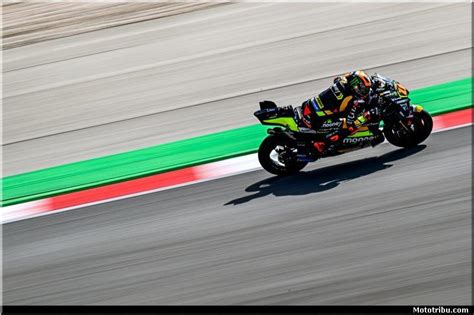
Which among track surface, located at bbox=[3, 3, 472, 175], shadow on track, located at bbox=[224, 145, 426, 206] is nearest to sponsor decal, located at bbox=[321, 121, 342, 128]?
shadow on track, located at bbox=[224, 145, 426, 206]

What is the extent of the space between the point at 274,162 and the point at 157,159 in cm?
280

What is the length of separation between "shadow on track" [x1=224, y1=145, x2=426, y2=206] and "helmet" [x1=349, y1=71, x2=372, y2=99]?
3.28 feet

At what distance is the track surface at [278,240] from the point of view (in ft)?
27.8

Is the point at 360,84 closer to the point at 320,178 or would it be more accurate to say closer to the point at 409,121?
the point at 409,121

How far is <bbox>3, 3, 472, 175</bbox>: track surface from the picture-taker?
573 inches

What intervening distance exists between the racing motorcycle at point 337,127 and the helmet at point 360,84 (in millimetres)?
190

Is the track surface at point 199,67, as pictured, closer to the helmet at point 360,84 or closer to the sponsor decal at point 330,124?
the sponsor decal at point 330,124

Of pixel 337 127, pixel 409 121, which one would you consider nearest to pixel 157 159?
pixel 337 127

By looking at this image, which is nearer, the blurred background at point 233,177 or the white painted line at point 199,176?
the blurred background at point 233,177

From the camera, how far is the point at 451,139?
11.3 meters

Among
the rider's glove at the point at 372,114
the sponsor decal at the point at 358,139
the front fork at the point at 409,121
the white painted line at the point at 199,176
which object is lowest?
the white painted line at the point at 199,176

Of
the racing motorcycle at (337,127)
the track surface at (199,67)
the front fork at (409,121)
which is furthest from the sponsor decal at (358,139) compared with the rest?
the track surface at (199,67)

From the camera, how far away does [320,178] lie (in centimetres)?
1089

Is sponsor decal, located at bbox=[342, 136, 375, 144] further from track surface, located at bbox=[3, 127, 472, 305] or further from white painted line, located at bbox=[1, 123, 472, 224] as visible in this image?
white painted line, located at bbox=[1, 123, 472, 224]
